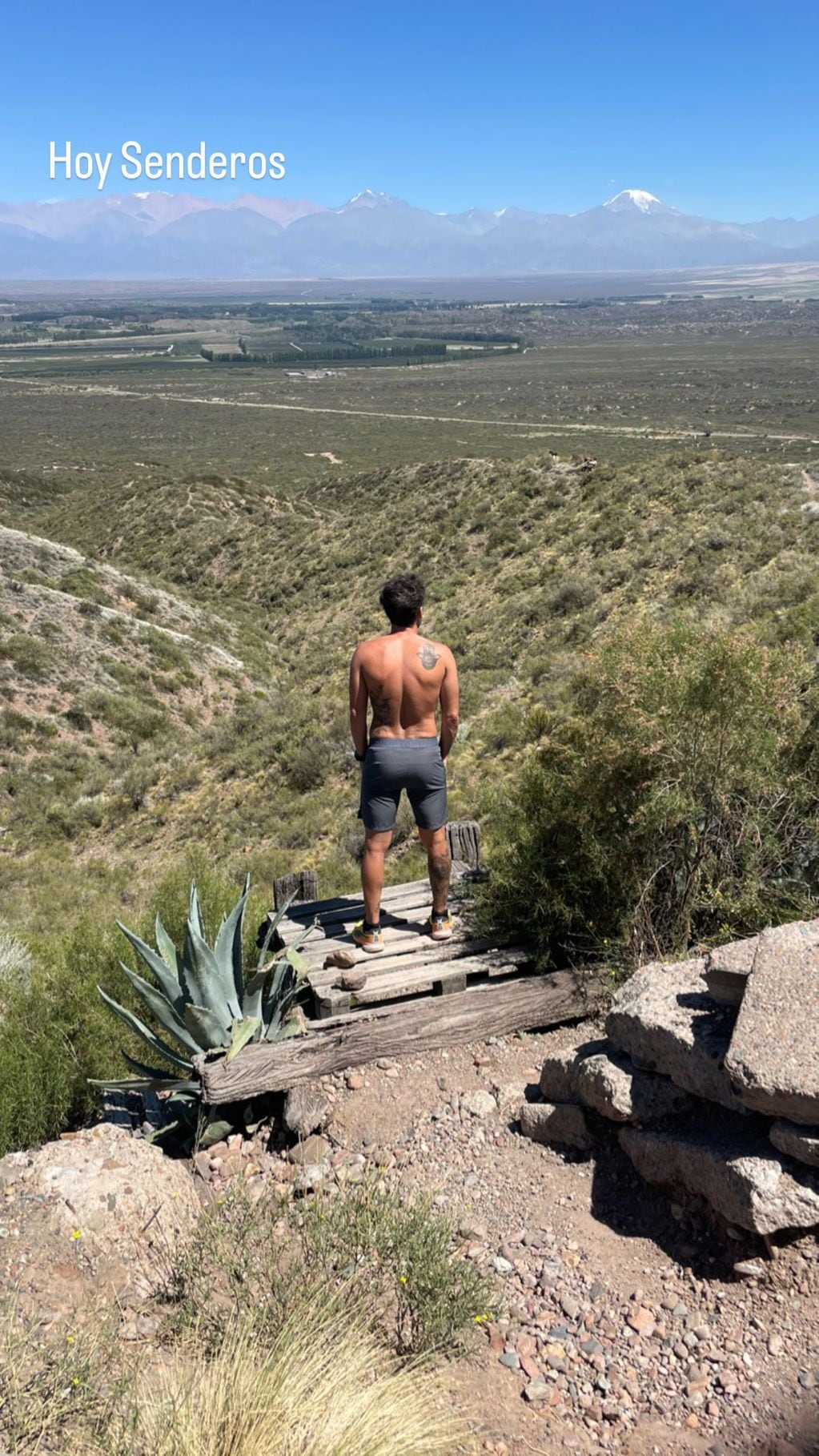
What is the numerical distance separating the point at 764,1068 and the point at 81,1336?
2345 mm

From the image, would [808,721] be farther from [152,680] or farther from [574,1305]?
[152,680]

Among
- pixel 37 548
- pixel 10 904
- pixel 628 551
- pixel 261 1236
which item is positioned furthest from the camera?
pixel 37 548

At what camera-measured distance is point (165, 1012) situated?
4684mm

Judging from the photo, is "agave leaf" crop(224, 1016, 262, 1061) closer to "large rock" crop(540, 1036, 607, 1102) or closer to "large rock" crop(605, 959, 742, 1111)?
"large rock" crop(540, 1036, 607, 1102)

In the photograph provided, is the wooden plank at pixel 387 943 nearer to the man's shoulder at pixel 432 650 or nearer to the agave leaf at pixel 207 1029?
the agave leaf at pixel 207 1029

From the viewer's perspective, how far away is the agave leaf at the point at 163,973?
4.67 m

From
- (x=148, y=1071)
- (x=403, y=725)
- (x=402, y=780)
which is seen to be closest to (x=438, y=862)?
(x=402, y=780)

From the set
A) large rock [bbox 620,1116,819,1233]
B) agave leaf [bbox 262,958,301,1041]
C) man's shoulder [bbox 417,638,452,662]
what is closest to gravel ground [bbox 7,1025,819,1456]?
large rock [bbox 620,1116,819,1233]

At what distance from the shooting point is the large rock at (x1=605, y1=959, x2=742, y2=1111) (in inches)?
128

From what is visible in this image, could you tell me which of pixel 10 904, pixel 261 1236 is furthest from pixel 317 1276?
pixel 10 904

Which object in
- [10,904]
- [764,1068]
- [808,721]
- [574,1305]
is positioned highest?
[808,721]

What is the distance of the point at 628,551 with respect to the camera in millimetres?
19031

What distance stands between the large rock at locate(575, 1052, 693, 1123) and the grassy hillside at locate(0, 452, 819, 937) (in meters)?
2.95

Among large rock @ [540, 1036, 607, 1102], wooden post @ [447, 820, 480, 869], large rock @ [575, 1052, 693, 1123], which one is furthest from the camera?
wooden post @ [447, 820, 480, 869]
